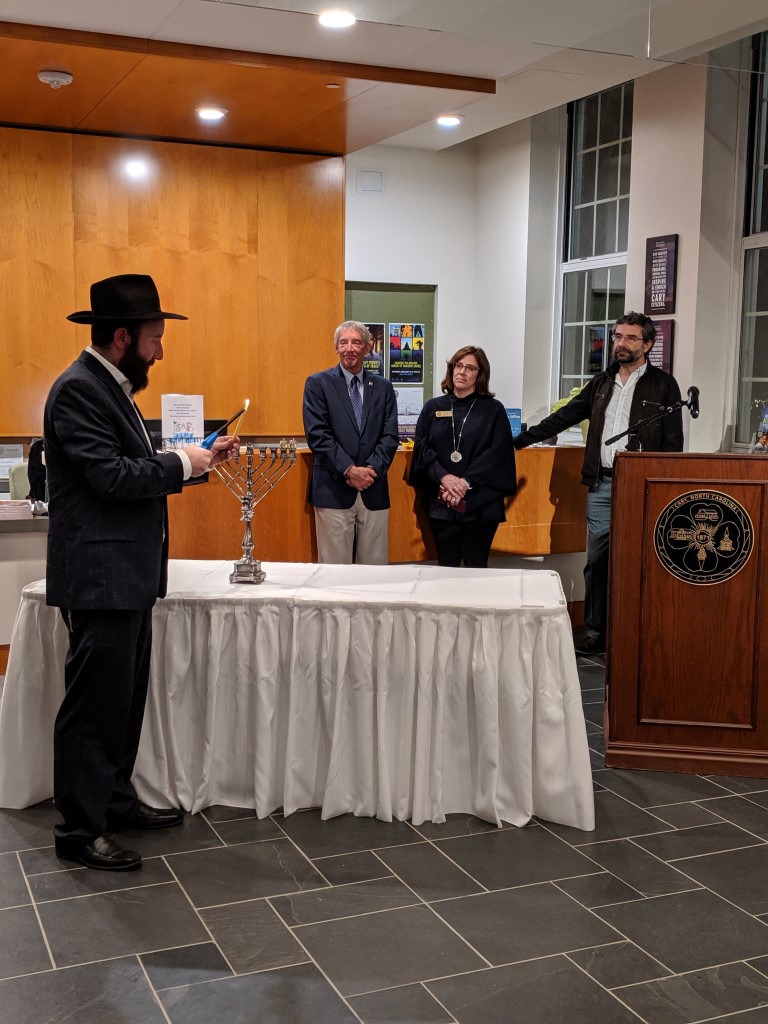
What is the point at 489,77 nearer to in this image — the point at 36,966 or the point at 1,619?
the point at 1,619

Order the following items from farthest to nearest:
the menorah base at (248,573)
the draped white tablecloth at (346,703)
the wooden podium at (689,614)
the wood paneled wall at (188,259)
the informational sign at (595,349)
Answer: the informational sign at (595,349) → the wood paneled wall at (188,259) → the wooden podium at (689,614) → the menorah base at (248,573) → the draped white tablecloth at (346,703)

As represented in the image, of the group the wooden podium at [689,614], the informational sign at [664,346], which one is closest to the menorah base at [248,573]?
the wooden podium at [689,614]

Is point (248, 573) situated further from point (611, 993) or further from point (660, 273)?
point (660, 273)

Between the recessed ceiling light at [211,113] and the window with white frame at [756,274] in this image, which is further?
the window with white frame at [756,274]

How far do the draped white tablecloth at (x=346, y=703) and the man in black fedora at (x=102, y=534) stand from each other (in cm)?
32

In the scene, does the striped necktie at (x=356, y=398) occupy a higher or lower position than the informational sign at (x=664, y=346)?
lower

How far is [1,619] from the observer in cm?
464

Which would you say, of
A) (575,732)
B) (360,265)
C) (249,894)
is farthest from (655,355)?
(249,894)

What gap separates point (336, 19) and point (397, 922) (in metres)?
3.21

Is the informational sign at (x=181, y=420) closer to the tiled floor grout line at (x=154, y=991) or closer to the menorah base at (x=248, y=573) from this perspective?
the menorah base at (x=248, y=573)

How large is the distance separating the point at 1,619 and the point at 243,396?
2403 mm

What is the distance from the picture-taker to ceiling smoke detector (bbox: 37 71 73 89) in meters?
4.70

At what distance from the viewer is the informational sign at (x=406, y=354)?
29.6 feet

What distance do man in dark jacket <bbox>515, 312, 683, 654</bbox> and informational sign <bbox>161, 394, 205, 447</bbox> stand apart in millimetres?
1648
